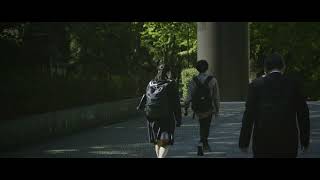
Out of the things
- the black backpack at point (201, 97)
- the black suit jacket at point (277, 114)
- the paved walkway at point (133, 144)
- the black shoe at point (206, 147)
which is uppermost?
the black suit jacket at point (277, 114)

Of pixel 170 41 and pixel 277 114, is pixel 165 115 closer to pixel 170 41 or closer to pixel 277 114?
pixel 277 114

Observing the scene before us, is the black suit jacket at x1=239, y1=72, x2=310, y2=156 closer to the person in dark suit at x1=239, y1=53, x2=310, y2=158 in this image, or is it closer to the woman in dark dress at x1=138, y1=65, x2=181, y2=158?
the person in dark suit at x1=239, y1=53, x2=310, y2=158

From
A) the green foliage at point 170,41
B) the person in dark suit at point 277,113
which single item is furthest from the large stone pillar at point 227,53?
the person in dark suit at point 277,113

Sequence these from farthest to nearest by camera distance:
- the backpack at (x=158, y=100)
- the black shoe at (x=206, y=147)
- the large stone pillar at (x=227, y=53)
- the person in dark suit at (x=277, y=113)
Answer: the large stone pillar at (x=227, y=53)
the black shoe at (x=206, y=147)
the backpack at (x=158, y=100)
the person in dark suit at (x=277, y=113)

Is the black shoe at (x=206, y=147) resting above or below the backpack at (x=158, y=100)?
below

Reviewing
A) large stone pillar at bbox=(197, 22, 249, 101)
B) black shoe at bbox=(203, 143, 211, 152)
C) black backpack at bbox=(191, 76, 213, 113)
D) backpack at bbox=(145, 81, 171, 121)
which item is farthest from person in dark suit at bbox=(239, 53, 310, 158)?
large stone pillar at bbox=(197, 22, 249, 101)

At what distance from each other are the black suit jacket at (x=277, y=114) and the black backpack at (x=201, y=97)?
16.9ft

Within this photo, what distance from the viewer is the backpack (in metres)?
9.46

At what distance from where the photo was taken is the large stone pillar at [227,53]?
1158 inches

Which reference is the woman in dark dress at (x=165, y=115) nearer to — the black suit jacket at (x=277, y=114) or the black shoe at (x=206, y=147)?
the black shoe at (x=206, y=147)

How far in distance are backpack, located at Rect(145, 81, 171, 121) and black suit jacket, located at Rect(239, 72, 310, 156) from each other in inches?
131

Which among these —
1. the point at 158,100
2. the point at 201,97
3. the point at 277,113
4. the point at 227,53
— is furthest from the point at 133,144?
the point at 227,53
